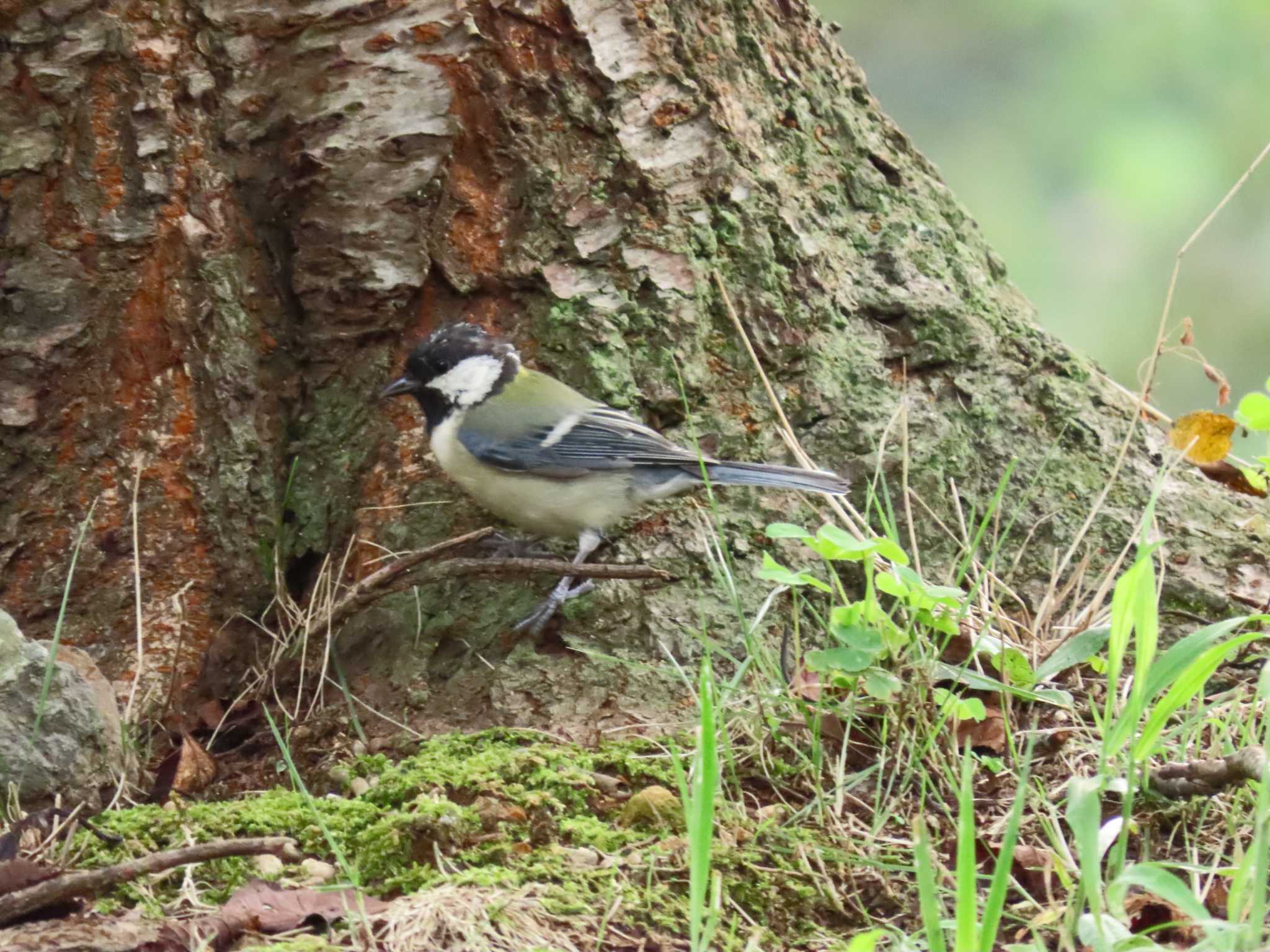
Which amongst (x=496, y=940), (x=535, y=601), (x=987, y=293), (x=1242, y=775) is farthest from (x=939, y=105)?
(x=496, y=940)

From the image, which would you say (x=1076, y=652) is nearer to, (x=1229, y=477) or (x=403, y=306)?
(x=1229, y=477)

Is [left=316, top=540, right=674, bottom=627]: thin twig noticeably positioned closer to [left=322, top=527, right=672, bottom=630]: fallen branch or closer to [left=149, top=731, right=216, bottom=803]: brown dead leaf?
[left=322, top=527, right=672, bottom=630]: fallen branch

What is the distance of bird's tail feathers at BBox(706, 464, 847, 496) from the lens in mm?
2701

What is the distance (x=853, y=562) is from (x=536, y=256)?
40.0 inches

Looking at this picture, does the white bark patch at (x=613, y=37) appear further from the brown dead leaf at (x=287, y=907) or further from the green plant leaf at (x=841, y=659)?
the brown dead leaf at (x=287, y=907)

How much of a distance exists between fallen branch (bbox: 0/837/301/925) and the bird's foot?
36.6 inches

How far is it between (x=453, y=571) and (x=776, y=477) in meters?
0.72

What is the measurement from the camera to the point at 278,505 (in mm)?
3119

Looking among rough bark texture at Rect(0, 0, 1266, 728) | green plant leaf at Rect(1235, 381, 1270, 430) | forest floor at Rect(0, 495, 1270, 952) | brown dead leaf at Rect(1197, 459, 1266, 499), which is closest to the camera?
forest floor at Rect(0, 495, 1270, 952)

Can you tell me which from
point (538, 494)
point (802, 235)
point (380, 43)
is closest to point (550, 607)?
point (538, 494)

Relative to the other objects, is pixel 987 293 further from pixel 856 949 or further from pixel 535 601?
pixel 856 949

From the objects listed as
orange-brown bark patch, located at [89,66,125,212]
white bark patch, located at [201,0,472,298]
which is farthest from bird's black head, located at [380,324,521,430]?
orange-brown bark patch, located at [89,66,125,212]

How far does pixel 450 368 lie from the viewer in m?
3.03

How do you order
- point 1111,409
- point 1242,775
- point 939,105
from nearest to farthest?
point 1242,775
point 1111,409
point 939,105
